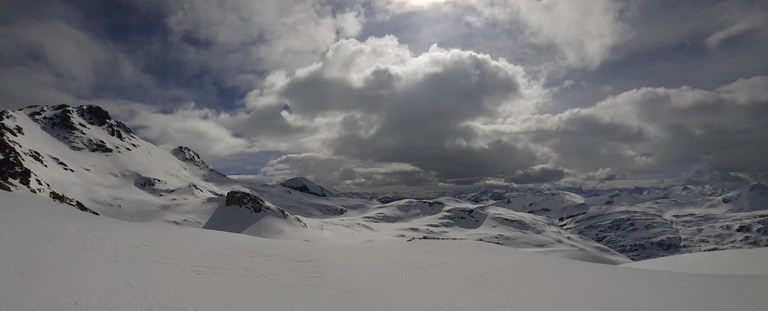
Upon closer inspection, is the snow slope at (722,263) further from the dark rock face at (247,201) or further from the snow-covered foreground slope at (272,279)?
the dark rock face at (247,201)

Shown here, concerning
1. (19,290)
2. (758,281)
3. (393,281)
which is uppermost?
(758,281)

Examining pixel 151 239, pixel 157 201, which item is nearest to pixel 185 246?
pixel 151 239

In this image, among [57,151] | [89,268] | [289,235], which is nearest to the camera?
[89,268]

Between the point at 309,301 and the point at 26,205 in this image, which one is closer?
the point at 309,301

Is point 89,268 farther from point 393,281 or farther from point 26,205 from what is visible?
point 26,205

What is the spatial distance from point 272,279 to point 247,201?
118 m

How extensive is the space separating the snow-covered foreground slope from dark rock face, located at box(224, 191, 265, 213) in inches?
4071

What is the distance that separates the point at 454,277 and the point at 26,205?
84.7 feet

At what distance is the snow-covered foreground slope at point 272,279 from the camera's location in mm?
10898

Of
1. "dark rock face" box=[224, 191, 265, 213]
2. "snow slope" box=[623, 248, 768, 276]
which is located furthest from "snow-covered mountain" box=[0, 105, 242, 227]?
"snow slope" box=[623, 248, 768, 276]

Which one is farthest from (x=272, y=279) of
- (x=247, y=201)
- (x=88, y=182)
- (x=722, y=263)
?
(x=88, y=182)

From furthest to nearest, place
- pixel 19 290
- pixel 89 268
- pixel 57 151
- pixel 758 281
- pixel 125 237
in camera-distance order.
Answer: pixel 57 151
pixel 125 237
pixel 758 281
pixel 89 268
pixel 19 290

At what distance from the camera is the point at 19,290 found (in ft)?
31.4

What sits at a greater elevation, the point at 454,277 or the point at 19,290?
the point at 454,277
